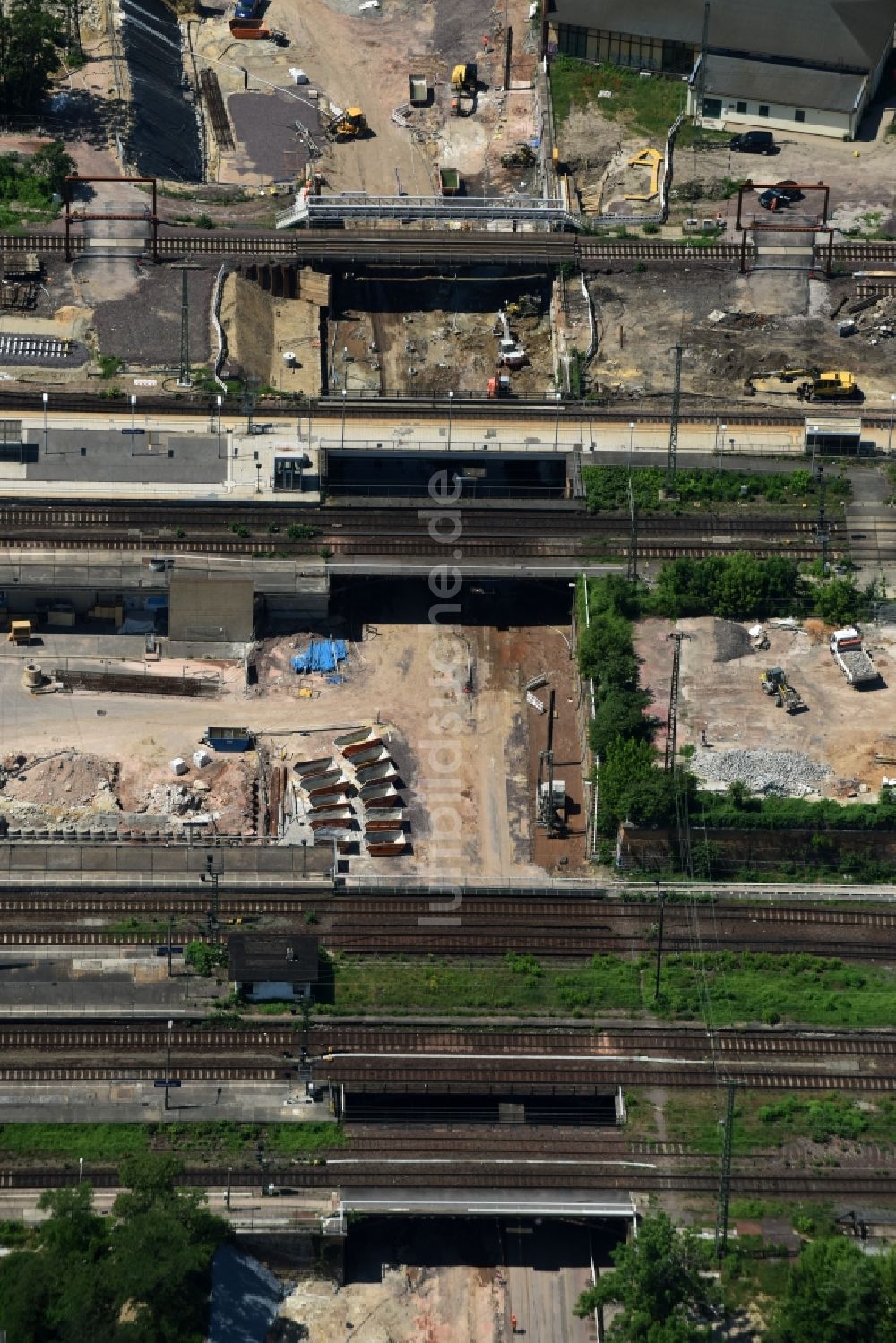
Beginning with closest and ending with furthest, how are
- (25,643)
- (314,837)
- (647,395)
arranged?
(314,837), (25,643), (647,395)

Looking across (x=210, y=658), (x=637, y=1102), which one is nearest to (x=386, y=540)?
(x=210, y=658)

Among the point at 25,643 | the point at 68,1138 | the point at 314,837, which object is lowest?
the point at 68,1138

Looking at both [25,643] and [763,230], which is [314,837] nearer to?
[25,643]

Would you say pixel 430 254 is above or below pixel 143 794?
above

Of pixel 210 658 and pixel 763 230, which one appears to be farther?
pixel 763 230

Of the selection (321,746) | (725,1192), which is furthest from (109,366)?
(725,1192)

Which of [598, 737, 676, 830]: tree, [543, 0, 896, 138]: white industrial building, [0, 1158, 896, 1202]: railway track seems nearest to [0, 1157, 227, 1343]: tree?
[0, 1158, 896, 1202]: railway track

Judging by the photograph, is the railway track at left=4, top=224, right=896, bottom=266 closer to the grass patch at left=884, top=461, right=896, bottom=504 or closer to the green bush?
the grass patch at left=884, top=461, right=896, bottom=504
